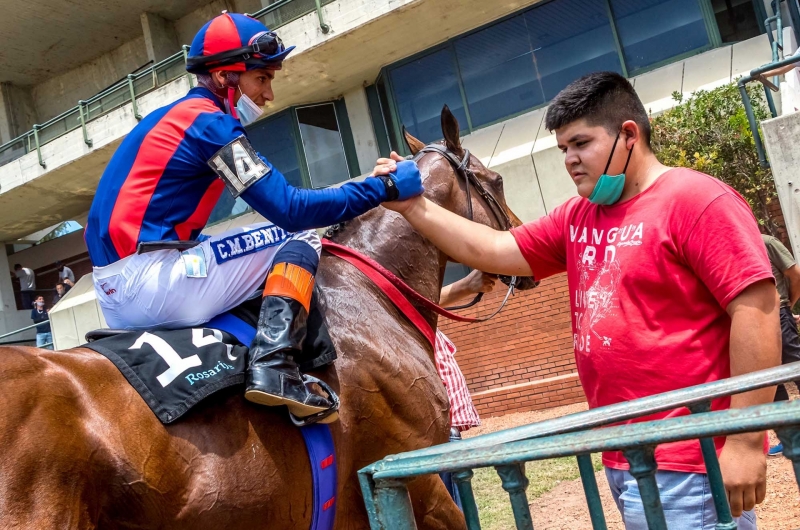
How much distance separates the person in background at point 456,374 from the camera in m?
4.74

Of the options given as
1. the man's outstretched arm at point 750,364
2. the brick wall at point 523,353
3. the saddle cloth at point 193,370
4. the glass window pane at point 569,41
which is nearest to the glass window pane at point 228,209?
the brick wall at point 523,353

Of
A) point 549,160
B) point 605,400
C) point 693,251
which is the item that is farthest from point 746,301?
point 549,160

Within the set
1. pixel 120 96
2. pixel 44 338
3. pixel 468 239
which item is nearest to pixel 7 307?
pixel 44 338

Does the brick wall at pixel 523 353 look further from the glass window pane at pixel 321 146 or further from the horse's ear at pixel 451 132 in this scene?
the horse's ear at pixel 451 132

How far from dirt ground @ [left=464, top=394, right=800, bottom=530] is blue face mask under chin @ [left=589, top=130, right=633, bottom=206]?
3.02 metres

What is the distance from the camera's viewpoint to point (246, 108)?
3.42 metres

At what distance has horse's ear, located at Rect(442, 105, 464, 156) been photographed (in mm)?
4434

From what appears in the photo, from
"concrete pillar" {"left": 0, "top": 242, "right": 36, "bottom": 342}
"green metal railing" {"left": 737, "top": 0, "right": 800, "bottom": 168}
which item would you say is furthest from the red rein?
"concrete pillar" {"left": 0, "top": 242, "right": 36, "bottom": 342}

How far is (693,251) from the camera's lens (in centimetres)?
225

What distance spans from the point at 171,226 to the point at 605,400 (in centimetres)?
187

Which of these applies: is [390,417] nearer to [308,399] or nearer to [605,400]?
[308,399]

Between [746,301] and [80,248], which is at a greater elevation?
[80,248]

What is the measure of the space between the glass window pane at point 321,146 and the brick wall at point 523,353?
Answer: 5347 millimetres

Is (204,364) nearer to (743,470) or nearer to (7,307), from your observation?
(743,470)
